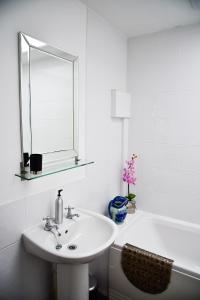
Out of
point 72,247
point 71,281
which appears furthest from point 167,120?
point 71,281

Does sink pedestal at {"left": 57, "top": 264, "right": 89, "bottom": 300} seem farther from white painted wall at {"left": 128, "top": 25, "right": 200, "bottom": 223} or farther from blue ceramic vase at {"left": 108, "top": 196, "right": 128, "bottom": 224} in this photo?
white painted wall at {"left": 128, "top": 25, "right": 200, "bottom": 223}

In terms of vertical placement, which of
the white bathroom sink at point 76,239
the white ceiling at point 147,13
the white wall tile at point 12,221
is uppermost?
the white ceiling at point 147,13

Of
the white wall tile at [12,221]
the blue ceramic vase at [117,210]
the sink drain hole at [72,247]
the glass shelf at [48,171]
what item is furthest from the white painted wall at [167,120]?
the white wall tile at [12,221]

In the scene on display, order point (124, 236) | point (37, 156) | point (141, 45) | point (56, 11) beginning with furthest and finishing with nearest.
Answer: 1. point (141, 45)
2. point (124, 236)
3. point (56, 11)
4. point (37, 156)

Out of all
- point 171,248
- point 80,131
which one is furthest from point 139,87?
point 171,248

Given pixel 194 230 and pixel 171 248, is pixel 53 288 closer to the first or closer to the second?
pixel 171 248

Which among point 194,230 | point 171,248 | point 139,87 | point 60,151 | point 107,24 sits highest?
point 107,24

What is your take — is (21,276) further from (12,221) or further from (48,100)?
(48,100)

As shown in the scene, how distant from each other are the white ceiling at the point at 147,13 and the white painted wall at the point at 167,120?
0.46ft

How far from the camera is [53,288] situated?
5.04ft

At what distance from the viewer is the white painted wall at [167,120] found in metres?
2.00

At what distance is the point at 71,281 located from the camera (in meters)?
1.31

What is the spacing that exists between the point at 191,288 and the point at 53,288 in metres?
0.95

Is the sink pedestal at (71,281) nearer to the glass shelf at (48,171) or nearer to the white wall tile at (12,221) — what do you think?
the white wall tile at (12,221)
